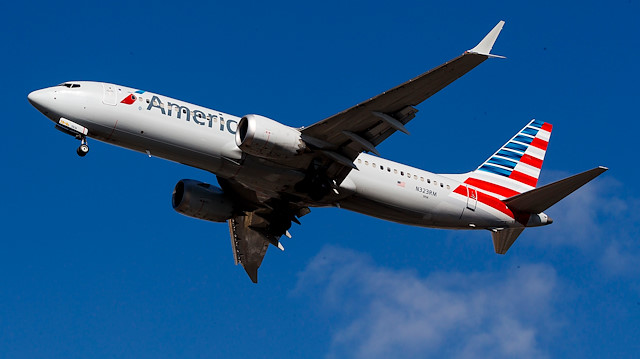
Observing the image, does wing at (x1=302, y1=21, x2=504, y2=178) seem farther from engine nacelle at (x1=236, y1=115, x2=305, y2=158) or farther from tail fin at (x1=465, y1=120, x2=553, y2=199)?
tail fin at (x1=465, y1=120, x2=553, y2=199)

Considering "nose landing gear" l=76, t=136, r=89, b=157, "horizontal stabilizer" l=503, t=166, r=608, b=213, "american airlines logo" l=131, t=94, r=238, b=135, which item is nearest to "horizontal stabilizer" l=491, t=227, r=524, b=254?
"horizontal stabilizer" l=503, t=166, r=608, b=213

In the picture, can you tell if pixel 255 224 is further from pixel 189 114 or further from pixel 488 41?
pixel 488 41

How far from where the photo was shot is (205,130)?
119 ft

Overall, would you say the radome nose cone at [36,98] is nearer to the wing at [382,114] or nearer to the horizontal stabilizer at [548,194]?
the wing at [382,114]

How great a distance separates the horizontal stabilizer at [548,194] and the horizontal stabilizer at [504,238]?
64.4 inches

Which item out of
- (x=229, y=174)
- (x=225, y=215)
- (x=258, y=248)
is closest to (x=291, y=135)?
(x=229, y=174)

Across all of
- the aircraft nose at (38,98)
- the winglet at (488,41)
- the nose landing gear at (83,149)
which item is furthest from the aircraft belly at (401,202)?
the aircraft nose at (38,98)

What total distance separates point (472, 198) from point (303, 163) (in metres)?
9.86

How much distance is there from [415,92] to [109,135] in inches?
512

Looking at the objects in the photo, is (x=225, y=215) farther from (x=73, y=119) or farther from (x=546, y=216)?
(x=546, y=216)

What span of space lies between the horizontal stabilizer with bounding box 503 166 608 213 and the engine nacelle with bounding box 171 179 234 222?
14537mm

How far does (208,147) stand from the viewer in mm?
36250

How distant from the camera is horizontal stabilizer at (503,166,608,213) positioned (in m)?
38.3

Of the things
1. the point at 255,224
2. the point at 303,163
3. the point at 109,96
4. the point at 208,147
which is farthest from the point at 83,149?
the point at 255,224
